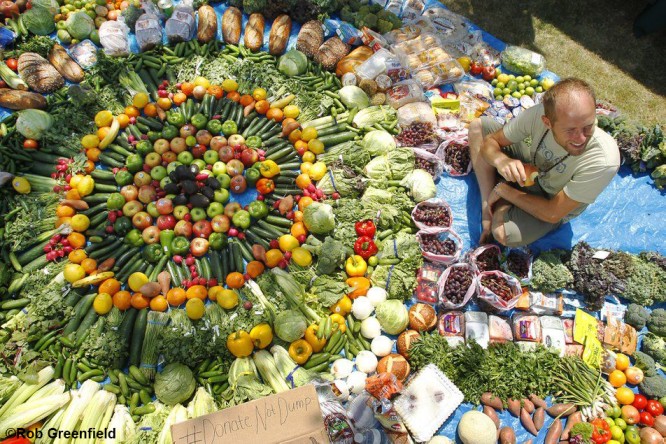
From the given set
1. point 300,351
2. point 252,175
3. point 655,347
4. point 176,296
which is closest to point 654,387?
point 655,347

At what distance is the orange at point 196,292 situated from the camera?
5.15 metres

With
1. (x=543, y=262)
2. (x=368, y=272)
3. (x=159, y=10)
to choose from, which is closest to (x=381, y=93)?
(x=368, y=272)

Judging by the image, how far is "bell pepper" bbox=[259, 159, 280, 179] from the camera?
592cm

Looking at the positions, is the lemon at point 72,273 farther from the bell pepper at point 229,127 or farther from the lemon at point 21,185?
the bell pepper at point 229,127

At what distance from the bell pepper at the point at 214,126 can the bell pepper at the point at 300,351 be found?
10.5 ft

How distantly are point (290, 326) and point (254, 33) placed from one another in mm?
4857

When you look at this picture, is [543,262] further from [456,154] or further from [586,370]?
[456,154]

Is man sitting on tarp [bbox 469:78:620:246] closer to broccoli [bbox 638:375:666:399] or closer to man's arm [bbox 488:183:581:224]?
man's arm [bbox 488:183:581:224]

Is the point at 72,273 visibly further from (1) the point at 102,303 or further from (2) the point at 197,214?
(2) the point at 197,214

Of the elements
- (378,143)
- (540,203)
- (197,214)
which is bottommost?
(197,214)

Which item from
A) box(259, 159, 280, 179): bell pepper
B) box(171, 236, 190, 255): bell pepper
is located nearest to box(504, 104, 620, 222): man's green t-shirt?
box(259, 159, 280, 179): bell pepper

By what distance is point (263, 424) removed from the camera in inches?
132

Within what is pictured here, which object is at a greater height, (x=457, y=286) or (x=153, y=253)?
(x=457, y=286)

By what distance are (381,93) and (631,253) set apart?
406cm
